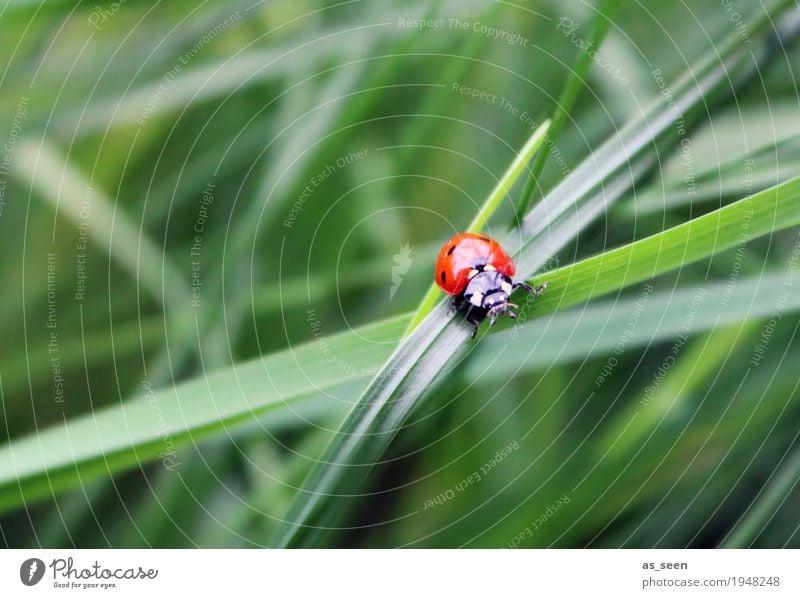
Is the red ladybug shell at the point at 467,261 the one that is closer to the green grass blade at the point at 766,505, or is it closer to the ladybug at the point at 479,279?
the ladybug at the point at 479,279

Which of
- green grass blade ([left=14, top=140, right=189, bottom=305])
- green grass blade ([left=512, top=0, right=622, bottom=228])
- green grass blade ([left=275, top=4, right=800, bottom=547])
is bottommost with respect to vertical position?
green grass blade ([left=275, top=4, right=800, bottom=547])

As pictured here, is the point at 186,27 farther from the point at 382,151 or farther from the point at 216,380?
the point at 216,380

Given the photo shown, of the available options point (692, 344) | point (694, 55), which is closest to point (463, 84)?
point (694, 55)

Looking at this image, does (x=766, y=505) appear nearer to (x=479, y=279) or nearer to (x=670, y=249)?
(x=670, y=249)

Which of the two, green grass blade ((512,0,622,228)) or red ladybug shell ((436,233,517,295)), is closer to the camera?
red ladybug shell ((436,233,517,295))

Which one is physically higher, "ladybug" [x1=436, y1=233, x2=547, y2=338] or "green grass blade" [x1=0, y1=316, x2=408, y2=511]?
"ladybug" [x1=436, y1=233, x2=547, y2=338]

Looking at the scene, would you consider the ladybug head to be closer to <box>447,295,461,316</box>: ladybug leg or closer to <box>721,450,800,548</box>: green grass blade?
<box>447,295,461,316</box>: ladybug leg

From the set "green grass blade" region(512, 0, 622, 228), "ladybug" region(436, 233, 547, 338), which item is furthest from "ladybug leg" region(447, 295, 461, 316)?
"green grass blade" region(512, 0, 622, 228)

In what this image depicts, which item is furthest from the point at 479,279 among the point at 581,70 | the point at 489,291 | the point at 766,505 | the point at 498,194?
the point at 766,505
